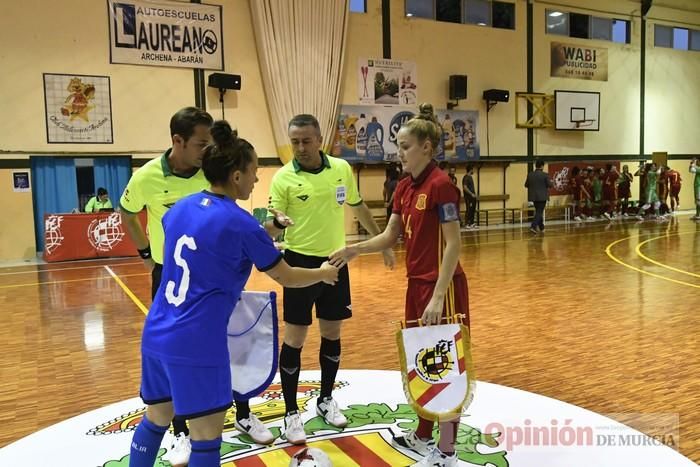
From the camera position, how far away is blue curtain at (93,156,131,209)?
14.3 meters

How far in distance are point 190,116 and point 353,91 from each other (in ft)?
46.5

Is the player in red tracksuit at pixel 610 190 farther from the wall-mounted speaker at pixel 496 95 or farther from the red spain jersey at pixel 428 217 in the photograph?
the red spain jersey at pixel 428 217

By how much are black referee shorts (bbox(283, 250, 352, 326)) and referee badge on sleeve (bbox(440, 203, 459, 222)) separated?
101cm

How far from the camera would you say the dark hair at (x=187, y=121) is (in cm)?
322

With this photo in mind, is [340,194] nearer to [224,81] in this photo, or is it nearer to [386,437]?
[386,437]

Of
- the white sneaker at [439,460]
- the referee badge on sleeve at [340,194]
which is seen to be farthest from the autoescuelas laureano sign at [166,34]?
the white sneaker at [439,460]

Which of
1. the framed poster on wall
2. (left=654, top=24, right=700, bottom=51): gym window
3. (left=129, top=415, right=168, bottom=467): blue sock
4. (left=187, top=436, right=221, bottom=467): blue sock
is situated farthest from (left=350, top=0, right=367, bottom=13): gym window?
(left=187, top=436, right=221, bottom=467): blue sock

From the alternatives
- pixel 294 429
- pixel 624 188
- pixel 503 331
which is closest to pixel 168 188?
pixel 294 429

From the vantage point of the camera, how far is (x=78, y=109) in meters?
13.8

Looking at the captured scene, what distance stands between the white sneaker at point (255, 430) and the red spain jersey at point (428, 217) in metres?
1.36

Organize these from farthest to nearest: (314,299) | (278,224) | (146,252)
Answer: (146,252), (314,299), (278,224)

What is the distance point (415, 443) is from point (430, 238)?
1.21 meters

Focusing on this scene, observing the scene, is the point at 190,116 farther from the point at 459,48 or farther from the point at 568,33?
the point at 568,33

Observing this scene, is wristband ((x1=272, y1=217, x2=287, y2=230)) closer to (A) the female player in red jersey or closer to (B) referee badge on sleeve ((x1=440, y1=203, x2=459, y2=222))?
(A) the female player in red jersey
